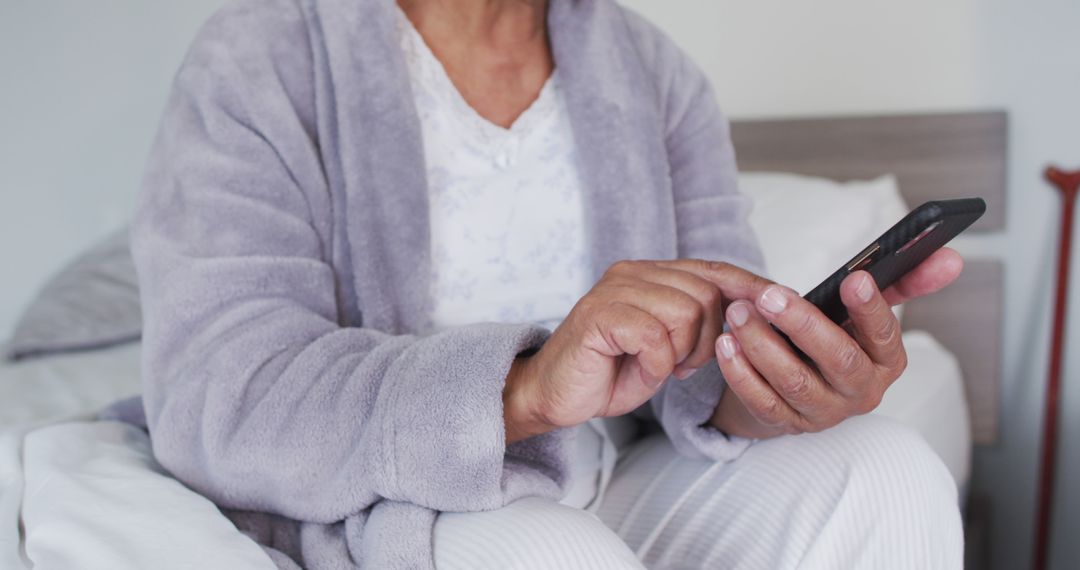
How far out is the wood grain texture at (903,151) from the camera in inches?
62.6

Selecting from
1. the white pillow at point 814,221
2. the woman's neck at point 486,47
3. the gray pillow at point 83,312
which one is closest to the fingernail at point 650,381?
the woman's neck at point 486,47

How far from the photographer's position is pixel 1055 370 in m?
1.53

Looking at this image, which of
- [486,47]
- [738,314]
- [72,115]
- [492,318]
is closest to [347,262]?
[492,318]

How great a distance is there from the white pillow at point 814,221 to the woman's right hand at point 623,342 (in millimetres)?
748

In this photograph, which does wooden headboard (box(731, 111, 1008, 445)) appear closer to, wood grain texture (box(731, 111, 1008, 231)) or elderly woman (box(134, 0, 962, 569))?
wood grain texture (box(731, 111, 1008, 231))

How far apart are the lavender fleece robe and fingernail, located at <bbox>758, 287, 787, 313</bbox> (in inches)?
7.0

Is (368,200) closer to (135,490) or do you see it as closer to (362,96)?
(362,96)

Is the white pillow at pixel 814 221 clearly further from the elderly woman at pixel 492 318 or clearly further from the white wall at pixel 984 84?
the elderly woman at pixel 492 318

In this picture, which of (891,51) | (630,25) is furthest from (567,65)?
(891,51)

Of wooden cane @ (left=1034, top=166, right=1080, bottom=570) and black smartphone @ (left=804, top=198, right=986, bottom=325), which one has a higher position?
black smartphone @ (left=804, top=198, right=986, bottom=325)

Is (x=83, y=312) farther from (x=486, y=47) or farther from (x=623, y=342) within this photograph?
(x=623, y=342)

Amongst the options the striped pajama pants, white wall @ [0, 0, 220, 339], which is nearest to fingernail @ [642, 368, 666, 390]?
the striped pajama pants

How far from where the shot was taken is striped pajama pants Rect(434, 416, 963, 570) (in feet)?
2.14

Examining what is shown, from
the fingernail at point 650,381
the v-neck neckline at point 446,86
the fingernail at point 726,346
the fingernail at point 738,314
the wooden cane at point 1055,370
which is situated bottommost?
the wooden cane at point 1055,370
